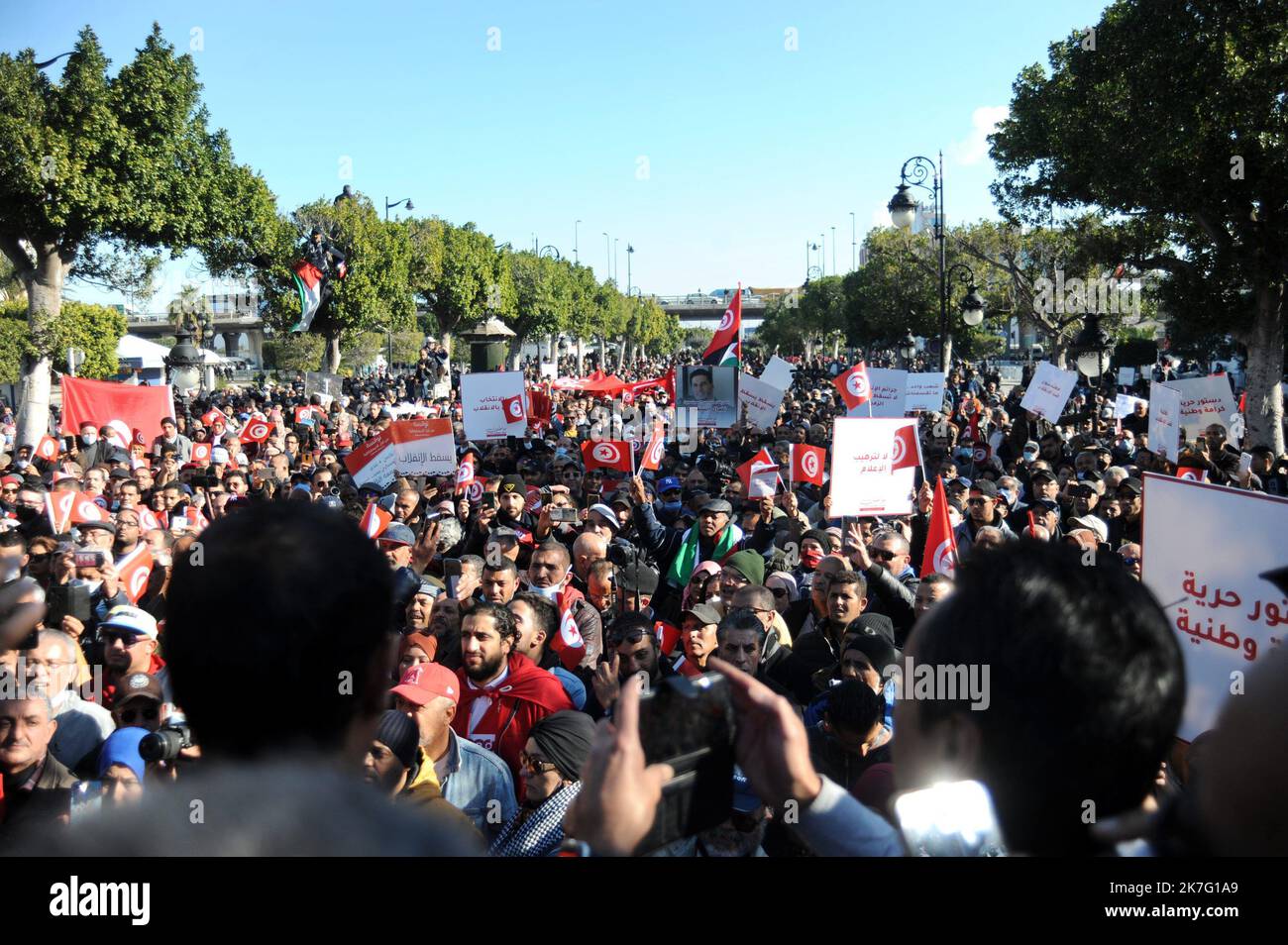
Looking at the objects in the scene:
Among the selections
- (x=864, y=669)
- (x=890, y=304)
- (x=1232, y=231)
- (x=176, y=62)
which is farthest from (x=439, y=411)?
(x=890, y=304)

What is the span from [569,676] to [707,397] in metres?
10.5

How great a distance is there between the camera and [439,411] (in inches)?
894

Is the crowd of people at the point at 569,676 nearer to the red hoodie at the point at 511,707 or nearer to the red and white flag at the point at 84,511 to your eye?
the red hoodie at the point at 511,707

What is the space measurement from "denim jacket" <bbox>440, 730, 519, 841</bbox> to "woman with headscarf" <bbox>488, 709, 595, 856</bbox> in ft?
0.19

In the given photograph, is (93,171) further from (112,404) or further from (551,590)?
(551,590)

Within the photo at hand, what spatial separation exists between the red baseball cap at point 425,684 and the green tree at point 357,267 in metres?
32.3

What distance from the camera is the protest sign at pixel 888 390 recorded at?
1541 cm

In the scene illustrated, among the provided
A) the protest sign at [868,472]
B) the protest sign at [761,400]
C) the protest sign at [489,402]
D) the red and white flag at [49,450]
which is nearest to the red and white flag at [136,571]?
the protest sign at [868,472]

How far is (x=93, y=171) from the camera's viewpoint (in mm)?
15797

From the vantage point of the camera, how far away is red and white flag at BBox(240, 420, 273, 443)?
1553 cm

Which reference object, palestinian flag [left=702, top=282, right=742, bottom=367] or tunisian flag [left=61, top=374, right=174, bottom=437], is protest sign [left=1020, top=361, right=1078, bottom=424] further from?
tunisian flag [left=61, top=374, right=174, bottom=437]
